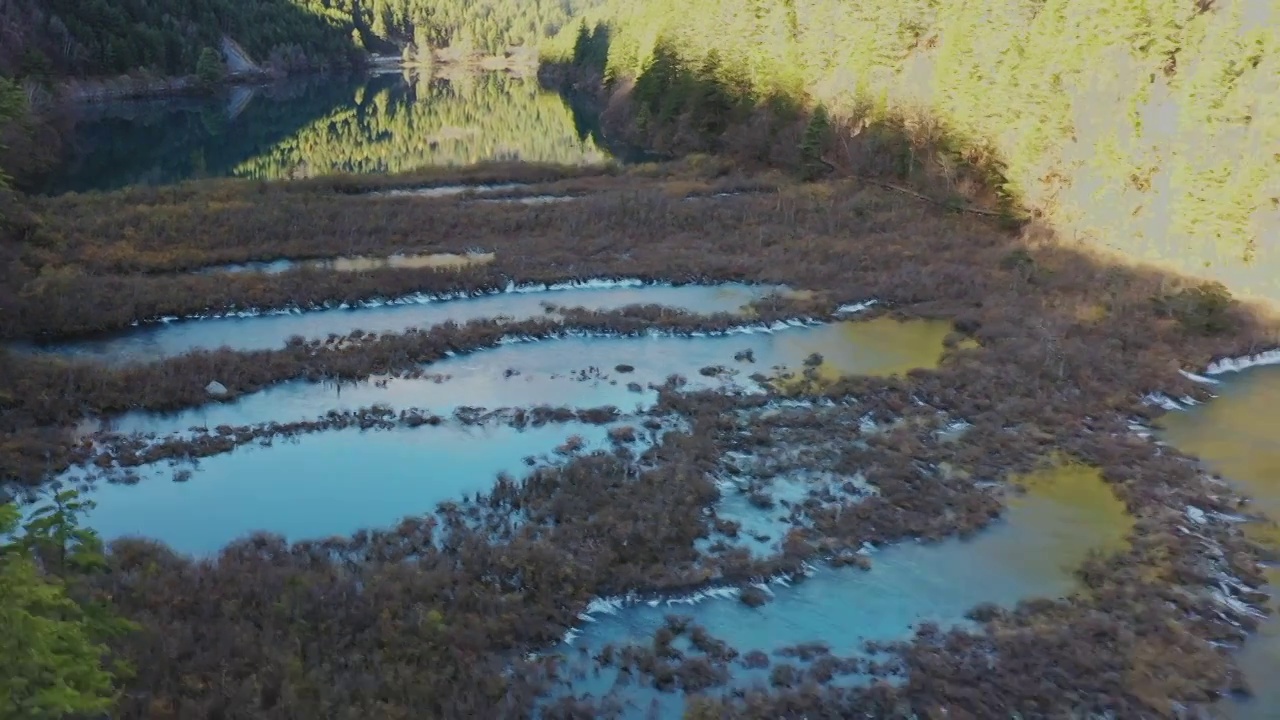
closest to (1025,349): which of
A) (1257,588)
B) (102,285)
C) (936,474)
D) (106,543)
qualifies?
(936,474)

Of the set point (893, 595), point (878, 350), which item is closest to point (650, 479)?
point (893, 595)

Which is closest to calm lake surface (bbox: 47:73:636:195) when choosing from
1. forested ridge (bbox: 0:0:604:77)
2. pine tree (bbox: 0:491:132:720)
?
forested ridge (bbox: 0:0:604:77)

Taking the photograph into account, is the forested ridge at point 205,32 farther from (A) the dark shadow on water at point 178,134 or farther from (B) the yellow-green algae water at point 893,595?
(B) the yellow-green algae water at point 893,595

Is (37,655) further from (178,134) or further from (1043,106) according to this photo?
(178,134)

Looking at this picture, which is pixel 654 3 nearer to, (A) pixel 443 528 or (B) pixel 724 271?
(B) pixel 724 271

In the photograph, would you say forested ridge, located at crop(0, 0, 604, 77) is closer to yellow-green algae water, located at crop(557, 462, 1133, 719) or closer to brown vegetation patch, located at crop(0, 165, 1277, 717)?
brown vegetation patch, located at crop(0, 165, 1277, 717)

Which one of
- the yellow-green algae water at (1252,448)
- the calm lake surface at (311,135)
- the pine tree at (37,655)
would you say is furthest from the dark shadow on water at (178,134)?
the yellow-green algae water at (1252,448)
